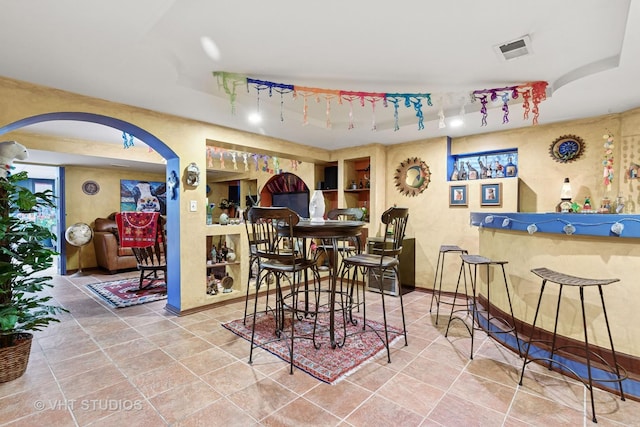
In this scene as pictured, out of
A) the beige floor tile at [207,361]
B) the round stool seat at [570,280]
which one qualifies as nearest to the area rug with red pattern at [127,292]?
the beige floor tile at [207,361]

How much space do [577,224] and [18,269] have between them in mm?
4003

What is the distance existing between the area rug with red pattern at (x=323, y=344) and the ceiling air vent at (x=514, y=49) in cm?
245

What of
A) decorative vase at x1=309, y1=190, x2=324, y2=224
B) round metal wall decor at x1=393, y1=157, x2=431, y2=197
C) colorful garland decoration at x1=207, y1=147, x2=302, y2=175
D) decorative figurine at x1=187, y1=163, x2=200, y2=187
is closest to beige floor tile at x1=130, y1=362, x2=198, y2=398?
decorative vase at x1=309, y1=190, x2=324, y2=224

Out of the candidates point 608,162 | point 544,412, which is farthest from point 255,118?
point 608,162

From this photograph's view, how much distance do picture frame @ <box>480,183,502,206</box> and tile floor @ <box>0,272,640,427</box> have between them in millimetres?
1836

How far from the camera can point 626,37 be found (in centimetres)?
186

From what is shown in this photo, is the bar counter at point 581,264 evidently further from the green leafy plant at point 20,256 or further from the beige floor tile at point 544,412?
the green leafy plant at point 20,256

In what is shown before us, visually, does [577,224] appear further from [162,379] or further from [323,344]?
[162,379]

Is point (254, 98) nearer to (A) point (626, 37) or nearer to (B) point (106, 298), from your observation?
(A) point (626, 37)

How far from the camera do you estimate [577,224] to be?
2.15 m

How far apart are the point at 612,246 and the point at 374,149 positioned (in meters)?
3.20

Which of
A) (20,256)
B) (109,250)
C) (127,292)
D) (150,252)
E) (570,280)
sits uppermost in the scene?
(20,256)

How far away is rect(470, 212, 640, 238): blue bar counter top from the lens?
6.35ft

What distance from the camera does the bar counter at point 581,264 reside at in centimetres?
200
